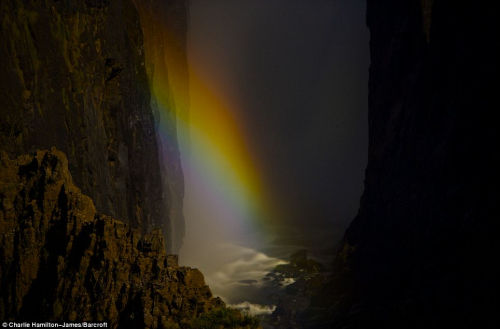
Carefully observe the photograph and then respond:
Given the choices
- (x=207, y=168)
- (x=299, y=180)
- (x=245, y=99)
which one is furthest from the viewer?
(x=245, y=99)

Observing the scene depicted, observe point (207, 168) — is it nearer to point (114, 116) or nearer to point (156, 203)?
point (156, 203)

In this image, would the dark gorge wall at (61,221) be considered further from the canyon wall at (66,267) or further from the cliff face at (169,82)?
the cliff face at (169,82)

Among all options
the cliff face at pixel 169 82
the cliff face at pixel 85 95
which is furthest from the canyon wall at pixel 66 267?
the cliff face at pixel 169 82

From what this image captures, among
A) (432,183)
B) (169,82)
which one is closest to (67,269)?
(432,183)

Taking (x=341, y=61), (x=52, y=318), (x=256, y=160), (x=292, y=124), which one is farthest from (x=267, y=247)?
(x=341, y=61)

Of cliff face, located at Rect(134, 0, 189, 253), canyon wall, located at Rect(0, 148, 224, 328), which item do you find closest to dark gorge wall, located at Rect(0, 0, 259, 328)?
canyon wall, located at Rect(0, 148, 224, 328)
